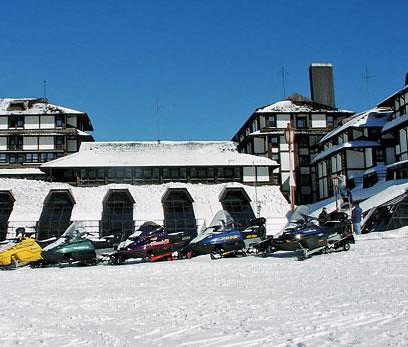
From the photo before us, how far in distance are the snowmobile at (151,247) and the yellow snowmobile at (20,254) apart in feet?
10.5

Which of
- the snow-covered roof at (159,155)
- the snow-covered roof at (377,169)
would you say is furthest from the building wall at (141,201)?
the snow-covered roof at (377,169)

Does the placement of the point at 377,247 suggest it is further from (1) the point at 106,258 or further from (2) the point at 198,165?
(2) the point at 198,165

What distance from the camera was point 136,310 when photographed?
8.09 metres

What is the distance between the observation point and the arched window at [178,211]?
1265 inches

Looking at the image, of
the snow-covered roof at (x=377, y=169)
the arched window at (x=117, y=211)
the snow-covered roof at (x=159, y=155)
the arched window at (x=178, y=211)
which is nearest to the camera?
the arched window at (x=117, y=211)

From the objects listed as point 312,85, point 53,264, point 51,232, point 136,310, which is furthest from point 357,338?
point 312,85

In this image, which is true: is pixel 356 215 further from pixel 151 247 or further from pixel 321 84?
pixel 321 84

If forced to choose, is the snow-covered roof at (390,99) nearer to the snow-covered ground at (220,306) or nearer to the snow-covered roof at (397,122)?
the snow-covered roof at (397,122)

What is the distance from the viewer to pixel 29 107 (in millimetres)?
54531

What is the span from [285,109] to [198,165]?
15928mm

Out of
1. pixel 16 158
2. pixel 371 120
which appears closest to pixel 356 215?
pixel 371 120

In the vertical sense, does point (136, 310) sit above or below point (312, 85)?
below

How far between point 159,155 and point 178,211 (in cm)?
780

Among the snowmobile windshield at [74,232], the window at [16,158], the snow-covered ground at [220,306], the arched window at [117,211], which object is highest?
the window at [16,158]
